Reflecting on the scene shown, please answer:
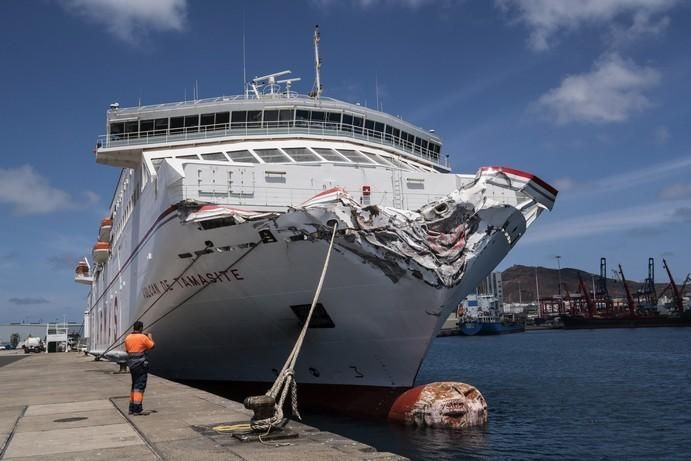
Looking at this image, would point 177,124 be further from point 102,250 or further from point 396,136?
point 102,250

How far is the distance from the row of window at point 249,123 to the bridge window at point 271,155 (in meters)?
1.47

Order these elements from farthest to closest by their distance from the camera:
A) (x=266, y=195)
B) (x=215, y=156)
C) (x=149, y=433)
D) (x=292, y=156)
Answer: (x=215, y=156) < (x=292, y=156) < (x=266, y=195) < (x=149, y=433)

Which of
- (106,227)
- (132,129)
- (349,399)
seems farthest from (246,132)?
(106,227)

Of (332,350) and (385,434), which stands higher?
(332,350)

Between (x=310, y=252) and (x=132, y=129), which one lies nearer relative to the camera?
(x=310, y=252)

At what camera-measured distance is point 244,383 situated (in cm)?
1452

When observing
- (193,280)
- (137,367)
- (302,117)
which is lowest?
(137,367)

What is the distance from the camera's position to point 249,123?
57.7 ft

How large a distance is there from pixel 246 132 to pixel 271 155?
66.6 inches

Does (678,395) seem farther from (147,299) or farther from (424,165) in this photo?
(147,299)

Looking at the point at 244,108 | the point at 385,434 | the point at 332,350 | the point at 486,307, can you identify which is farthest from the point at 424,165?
the point at 486,307

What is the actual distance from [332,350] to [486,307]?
4464 inches

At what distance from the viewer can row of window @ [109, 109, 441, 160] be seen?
57.4 feet

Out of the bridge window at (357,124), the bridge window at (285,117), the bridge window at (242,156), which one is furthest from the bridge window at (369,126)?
the bridge window at (242,156)
